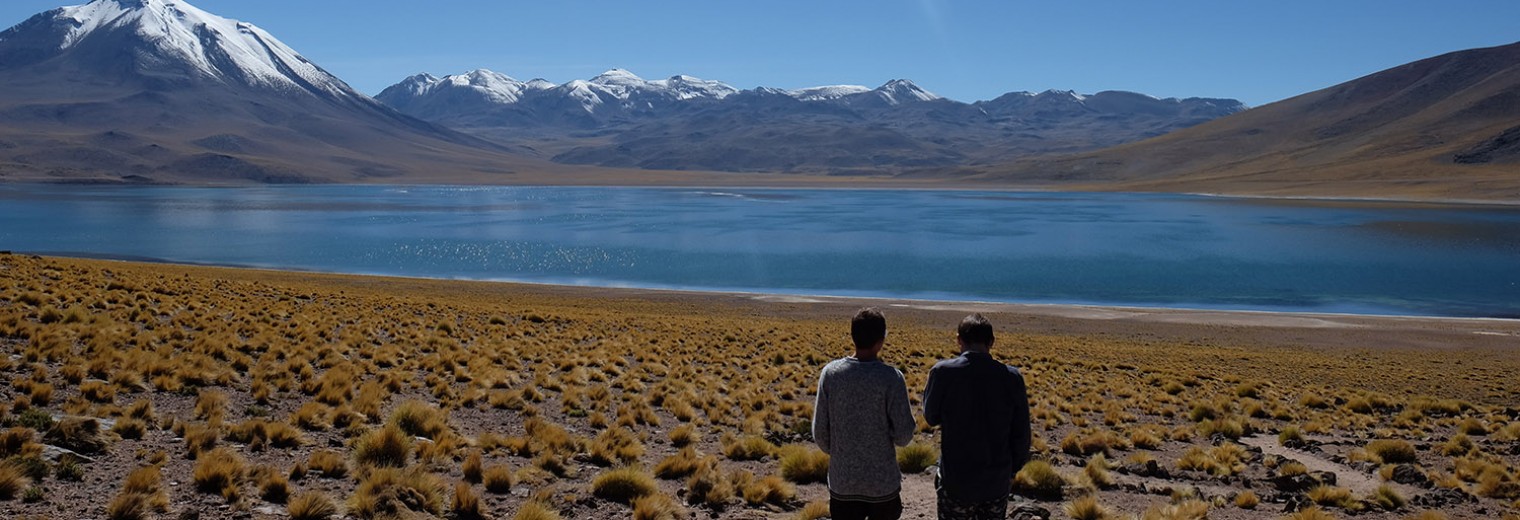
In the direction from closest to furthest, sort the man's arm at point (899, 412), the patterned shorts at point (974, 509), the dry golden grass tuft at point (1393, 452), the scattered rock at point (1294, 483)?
the man's arm at point (899, 412) < the patterned shorts at point (974, 509) < the scattered rock at point (1294, 483) < the dry golden grass tuft at point (1393, 452)

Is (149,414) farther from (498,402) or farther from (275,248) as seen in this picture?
(275,248)

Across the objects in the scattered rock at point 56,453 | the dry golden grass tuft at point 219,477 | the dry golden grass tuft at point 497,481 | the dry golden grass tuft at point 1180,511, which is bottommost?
the dry golden grass tuft at point 1180,511

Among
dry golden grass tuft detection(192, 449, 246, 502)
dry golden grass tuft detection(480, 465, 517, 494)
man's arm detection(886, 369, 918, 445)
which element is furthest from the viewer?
dry golden grass tuft detection(480, 465, 517, 494)

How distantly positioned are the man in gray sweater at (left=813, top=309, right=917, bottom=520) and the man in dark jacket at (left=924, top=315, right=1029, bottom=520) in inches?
8.0

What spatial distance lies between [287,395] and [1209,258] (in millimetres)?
53436

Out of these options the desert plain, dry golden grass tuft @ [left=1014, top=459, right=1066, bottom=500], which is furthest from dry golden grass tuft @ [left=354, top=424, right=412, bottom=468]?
dry golden grass tuft @ [left=1014, top=459, right=1066, bottom=500]

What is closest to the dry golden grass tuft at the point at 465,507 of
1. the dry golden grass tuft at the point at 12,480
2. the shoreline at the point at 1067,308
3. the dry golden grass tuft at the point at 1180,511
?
the dry golden grass tuft at the point at 12,480

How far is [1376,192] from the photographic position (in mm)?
116312

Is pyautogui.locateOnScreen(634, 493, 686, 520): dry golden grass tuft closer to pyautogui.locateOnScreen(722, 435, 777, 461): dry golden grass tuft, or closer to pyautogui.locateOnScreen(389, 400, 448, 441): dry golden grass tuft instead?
pyautogui.locateOnScreen(722, 435, 777, 461): dry golden grass tuft

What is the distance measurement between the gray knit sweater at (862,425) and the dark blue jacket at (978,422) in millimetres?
180

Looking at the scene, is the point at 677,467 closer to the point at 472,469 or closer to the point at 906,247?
the point at 472,469

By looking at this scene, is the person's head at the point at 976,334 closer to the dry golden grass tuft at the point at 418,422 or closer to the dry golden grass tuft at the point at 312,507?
the dry golden grass tuft at the point at 312,507

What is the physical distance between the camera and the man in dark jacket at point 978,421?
185 inches

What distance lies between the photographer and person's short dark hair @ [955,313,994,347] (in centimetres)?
473
